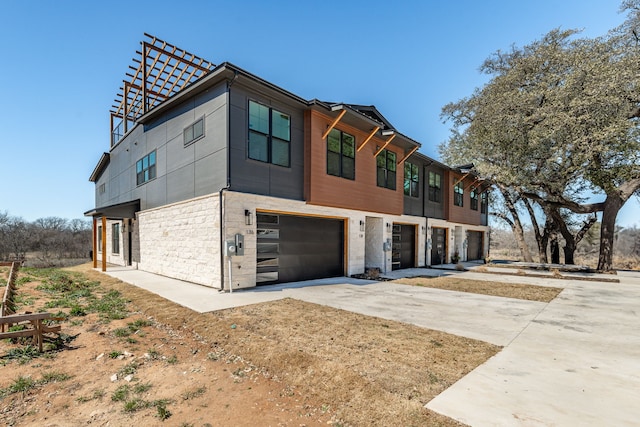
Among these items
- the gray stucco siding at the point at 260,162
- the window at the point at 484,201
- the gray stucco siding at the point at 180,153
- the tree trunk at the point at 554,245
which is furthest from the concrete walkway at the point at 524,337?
the window at the point at 484,201

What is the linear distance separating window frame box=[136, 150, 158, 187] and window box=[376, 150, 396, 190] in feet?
33.1

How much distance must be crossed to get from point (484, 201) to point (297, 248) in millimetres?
20796

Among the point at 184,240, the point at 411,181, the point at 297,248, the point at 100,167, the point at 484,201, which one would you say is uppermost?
the point at 100,167

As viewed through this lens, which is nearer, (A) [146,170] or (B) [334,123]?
(B) [334,123]

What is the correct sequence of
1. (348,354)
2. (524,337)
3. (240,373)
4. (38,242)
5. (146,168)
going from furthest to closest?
(38,242), (146,168), (524,337), (348,354), (240,373)

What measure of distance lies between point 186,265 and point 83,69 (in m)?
8.99

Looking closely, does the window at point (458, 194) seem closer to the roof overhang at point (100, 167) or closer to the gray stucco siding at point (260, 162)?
the gray stucco siding at point (260, 162)

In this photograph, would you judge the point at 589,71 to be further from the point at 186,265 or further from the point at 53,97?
the point at 53,97

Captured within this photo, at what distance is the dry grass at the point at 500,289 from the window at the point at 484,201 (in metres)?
15.1

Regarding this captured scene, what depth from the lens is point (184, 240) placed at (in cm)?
1032

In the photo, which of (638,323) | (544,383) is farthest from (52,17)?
(638,323)

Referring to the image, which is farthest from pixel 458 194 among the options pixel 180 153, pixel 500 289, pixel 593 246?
pixel 593 246

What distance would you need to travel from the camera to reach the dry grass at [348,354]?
2883mm

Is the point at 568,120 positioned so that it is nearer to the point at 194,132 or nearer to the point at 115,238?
the point at 194,132
